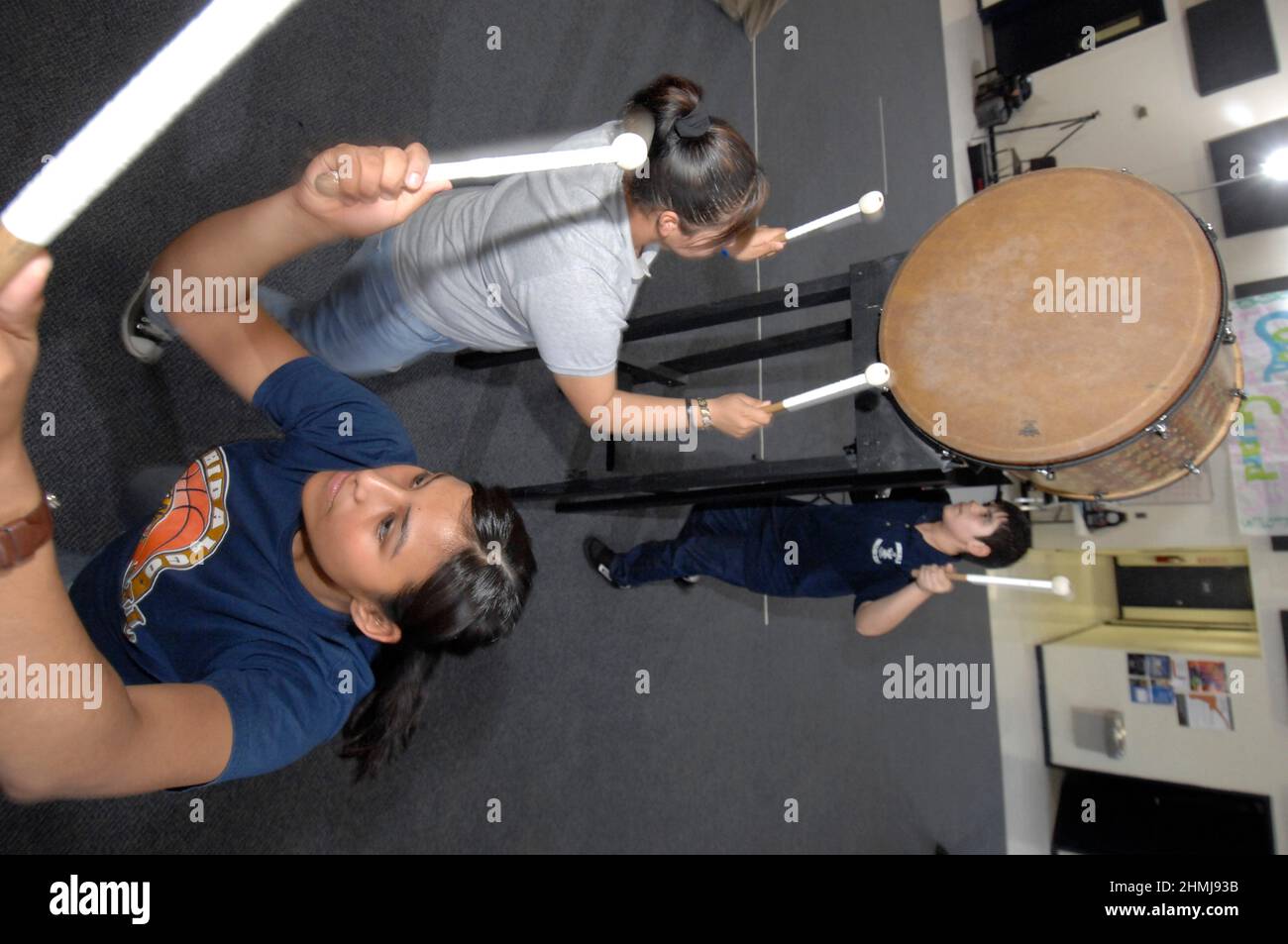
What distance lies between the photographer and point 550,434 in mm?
2332

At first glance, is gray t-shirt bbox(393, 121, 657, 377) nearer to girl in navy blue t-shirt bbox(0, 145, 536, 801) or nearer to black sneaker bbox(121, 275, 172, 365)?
girl in navy blue t-shirt bbox(0, 145, 536, 801)

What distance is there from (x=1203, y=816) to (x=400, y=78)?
157 inches

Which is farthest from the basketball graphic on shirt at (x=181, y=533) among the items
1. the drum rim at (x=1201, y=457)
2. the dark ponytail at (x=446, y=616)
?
the drum rim at (x=1201, y=457)

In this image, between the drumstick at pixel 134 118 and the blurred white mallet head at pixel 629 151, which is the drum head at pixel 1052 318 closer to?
the blurred white mallet head at pixel 629 151

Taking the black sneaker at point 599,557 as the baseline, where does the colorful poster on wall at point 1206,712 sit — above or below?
below

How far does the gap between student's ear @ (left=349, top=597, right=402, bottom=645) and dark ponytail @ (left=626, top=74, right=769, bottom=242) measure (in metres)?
0.79

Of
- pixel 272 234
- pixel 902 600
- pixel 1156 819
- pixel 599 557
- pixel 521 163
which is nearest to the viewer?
pixel 521 163

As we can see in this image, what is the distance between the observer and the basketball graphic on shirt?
1034mm

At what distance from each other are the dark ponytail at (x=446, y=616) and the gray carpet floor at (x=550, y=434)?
2.00ft

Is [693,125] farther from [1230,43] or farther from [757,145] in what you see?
[1230,43]

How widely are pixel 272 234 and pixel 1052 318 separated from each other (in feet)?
4.23

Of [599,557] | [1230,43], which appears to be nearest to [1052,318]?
[599,557]

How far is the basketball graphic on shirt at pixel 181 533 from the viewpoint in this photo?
1.03 meters

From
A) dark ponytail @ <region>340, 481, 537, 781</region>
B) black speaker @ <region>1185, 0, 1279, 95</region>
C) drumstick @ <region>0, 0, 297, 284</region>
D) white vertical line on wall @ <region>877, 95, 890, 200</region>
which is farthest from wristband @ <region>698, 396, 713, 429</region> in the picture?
black speaker @ <region>1185, 0, 1279, 95</region>
